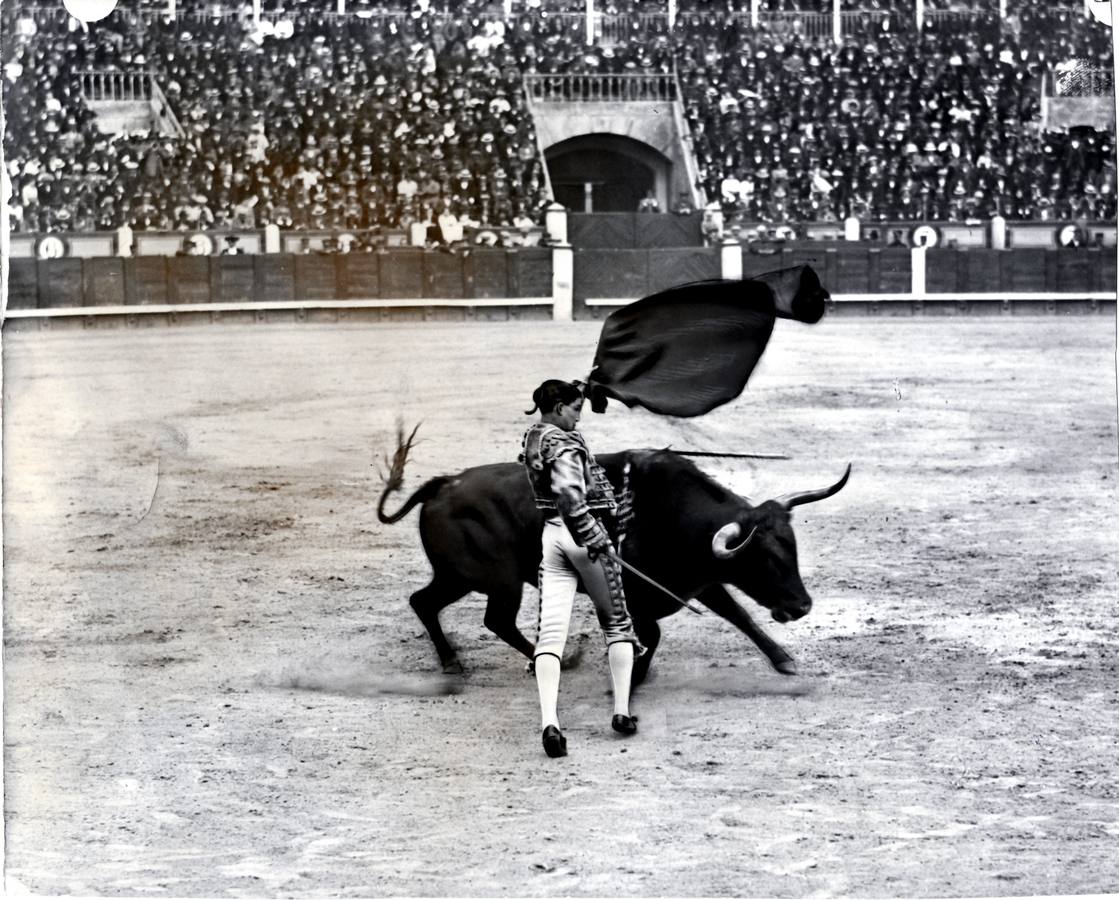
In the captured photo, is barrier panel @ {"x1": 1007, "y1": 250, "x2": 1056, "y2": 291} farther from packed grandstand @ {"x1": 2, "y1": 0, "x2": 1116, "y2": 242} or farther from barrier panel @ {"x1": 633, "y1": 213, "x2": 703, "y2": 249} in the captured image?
barrier panel @ {"x1": 633, "y1": 213, "x2": 703, "y2": 249}

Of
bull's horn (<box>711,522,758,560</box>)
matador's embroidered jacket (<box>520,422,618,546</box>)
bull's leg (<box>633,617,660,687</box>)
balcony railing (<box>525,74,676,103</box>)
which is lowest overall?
bull's leg (<box>633,617,660,687</box>)

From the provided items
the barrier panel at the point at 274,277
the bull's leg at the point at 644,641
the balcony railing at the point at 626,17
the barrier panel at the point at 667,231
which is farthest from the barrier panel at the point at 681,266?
the bull's leg at the point at 644,641

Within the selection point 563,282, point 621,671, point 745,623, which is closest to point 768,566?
point 745,623

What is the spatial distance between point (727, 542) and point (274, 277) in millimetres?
8040

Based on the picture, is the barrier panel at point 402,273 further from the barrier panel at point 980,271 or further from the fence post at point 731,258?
the barrier panel at point 980,271

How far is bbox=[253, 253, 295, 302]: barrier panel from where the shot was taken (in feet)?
44.0

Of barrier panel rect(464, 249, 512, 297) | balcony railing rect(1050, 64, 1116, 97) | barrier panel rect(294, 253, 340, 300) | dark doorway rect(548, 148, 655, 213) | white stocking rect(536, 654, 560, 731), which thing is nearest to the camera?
white stocking rect(536, 654, 560, 731)

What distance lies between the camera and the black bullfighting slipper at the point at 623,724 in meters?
6.10

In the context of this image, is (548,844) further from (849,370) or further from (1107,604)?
(849,370)

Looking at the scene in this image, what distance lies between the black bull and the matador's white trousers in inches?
15.4

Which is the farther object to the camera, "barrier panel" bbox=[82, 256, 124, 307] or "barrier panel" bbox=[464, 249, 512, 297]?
"barrier panel" bbox=[464, 249, 512, 297]

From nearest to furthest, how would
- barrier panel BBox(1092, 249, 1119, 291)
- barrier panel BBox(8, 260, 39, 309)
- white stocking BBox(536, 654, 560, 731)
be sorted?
1. white stocking BBox(536, 654, 560, 731)
2. barrier panel BBox(8, 260, 39, 309)
3. barrier panel BBox(1092, 249, 1119, 291)

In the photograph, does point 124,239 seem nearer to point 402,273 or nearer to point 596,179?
point 402,273

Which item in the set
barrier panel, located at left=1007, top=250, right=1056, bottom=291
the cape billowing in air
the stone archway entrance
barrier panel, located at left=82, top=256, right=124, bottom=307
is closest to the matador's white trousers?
the cape billowing in air
